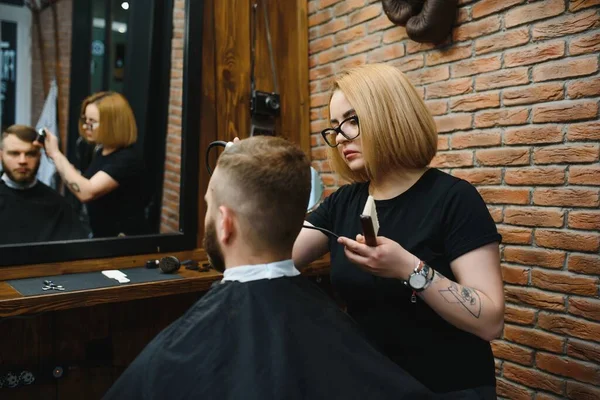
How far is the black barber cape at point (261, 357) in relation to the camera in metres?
1.06

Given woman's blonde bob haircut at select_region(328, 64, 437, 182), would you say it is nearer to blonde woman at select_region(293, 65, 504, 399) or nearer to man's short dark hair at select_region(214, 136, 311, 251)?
blonde woman at select_region(293, 65, 504, 399)

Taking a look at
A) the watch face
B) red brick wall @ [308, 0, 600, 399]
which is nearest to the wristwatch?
the watch face

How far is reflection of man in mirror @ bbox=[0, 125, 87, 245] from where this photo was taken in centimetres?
224

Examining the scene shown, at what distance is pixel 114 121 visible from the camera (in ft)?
9.07

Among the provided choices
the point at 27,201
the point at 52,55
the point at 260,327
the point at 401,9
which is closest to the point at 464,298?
the point at 260,327

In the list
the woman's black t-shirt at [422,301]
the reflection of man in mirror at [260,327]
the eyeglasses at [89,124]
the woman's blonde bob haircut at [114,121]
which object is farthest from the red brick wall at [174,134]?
the reflection of man in mirror at [260,327]

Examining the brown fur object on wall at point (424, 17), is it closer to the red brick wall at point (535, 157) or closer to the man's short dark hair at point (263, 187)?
the red brick wall at point (535, 157)

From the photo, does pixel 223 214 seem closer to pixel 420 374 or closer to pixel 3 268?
pixel 420 374

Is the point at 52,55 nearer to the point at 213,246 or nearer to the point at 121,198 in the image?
the point at 121,198

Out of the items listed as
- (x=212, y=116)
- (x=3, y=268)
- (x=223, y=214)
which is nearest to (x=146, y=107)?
(x=212, y=116)

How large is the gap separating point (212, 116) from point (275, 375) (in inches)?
75.0

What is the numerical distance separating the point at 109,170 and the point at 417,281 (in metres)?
1.91

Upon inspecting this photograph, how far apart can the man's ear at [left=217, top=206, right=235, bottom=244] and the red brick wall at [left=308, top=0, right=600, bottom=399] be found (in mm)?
1394

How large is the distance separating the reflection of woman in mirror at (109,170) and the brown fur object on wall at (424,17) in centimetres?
149
